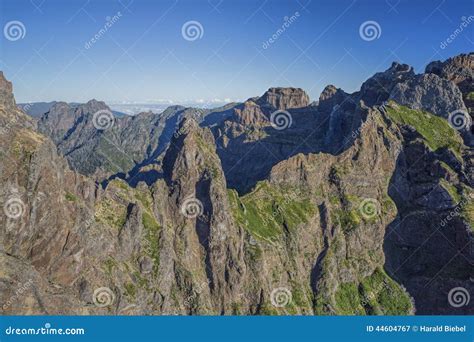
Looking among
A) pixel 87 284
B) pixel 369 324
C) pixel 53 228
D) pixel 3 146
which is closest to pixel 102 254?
pixel 87 284

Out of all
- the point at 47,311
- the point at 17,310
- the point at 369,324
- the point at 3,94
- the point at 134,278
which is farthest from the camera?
the point at 134,278

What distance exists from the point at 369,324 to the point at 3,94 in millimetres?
166571

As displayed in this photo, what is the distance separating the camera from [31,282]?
405 feet

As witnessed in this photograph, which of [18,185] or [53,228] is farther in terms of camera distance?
[53,228]

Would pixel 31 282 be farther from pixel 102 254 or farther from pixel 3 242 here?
pixel 102 254

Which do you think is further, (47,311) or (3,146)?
(3,146)

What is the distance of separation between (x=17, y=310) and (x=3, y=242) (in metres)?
35.3

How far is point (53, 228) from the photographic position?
15938cm

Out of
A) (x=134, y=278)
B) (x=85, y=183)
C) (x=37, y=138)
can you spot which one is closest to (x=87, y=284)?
(x=134, y=278)

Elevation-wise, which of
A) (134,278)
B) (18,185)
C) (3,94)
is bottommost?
(134,278)

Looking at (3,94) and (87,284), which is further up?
(3,94)

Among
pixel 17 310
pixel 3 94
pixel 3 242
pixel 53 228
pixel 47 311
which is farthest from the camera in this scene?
pixel 3 94

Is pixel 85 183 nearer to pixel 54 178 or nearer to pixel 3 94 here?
pixel 54 178

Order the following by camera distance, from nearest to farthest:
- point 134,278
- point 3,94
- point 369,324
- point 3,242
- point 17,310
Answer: point 369,324 < point 17,310 < point 3,242 < point 3,94 < point 134,278
